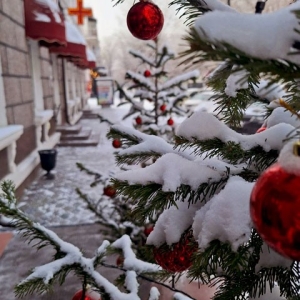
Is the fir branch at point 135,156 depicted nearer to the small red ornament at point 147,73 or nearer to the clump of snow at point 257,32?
the clump of snow at point 257,32

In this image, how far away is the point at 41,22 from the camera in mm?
5824

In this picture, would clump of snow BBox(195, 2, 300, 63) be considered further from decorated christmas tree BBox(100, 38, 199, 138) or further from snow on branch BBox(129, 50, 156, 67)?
snow on branch BBox(129, 50, 156, 67)

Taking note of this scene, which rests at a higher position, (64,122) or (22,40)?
(22,40)

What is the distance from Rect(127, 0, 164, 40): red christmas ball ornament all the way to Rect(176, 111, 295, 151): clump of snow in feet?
2.32

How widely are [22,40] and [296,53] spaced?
6.31 metres

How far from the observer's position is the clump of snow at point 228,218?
708 mm

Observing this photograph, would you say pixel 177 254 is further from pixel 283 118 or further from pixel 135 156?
pixel 283 118

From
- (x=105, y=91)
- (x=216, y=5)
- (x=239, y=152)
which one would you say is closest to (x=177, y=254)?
(x=239, y=152)

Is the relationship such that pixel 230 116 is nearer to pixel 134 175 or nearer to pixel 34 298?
pixel 134 175

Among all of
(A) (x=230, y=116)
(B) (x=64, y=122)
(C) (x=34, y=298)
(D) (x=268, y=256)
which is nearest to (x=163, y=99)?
(C) (x=34, y=298)

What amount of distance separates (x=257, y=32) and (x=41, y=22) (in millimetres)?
6100

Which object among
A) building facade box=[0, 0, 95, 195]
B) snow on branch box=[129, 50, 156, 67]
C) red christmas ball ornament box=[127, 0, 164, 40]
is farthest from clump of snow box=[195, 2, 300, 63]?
building facade box=[0, 0, 95, 195]

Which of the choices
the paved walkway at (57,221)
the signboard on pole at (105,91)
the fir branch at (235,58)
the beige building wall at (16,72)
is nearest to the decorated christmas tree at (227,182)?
the fir branch at (235,58)

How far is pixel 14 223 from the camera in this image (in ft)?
3.51
